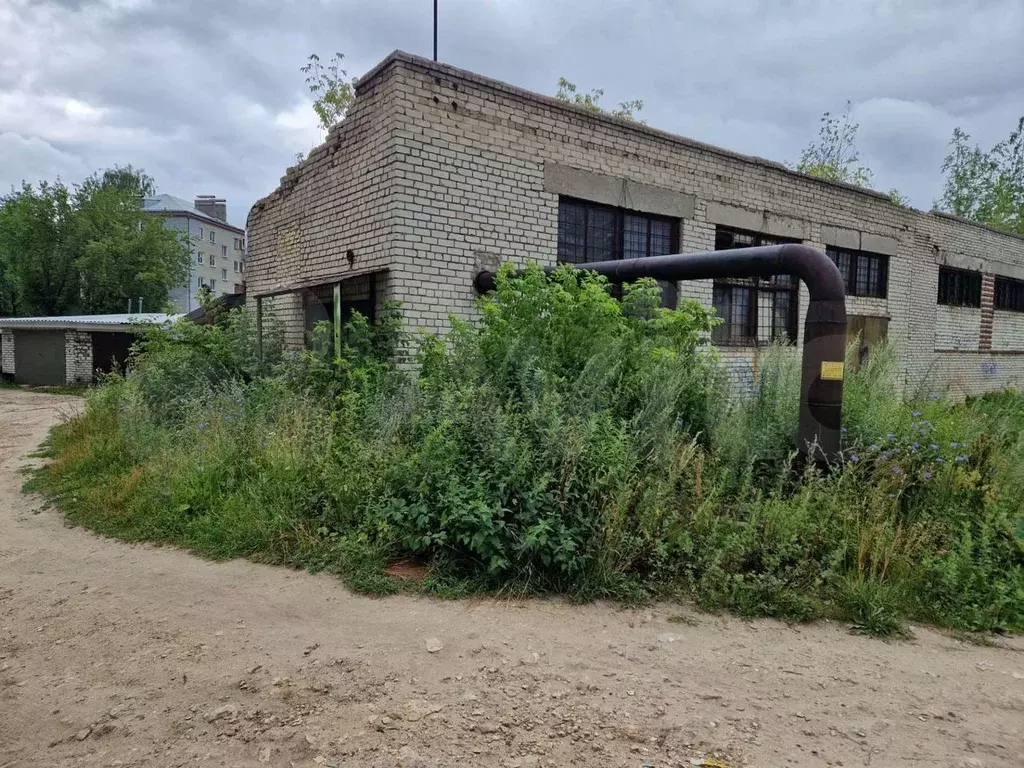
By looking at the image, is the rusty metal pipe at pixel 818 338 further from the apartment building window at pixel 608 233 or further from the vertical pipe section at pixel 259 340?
the vertical pipe section at pixel 259 340

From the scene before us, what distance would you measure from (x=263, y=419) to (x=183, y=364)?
2794 mm

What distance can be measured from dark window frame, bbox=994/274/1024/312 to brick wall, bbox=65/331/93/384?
1087 inches

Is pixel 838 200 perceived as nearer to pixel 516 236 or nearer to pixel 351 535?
pixel 516 236

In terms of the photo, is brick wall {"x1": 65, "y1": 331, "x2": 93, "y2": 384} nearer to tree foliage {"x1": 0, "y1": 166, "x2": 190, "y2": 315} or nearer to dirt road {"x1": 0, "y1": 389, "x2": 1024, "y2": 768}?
tree foliage {"x1": 0, "y1": 166, "x2": 190, "y2": 315}

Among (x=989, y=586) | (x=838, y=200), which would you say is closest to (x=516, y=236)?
(x=989, y=586)

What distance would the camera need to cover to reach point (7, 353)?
2295 centimetres

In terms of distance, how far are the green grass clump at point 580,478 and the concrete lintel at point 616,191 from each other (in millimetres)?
2086

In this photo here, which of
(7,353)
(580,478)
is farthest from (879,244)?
(7,353)

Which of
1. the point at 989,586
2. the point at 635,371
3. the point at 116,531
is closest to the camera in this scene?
the point at 989,586

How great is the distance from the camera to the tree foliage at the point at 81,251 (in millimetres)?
31859

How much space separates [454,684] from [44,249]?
38168 millimetres

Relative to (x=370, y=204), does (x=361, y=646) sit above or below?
below

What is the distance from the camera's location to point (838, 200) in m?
11.5

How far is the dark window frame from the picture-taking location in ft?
53.7
